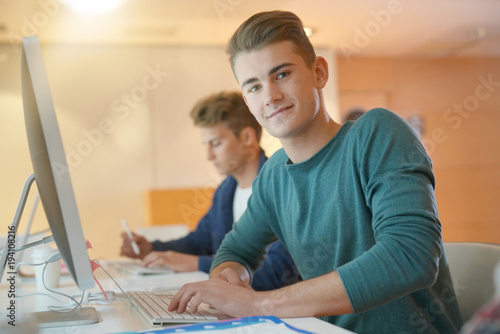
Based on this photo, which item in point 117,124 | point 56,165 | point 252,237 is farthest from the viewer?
point 117,124

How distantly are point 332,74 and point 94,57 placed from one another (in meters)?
2.23

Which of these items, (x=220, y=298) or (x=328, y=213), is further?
(x=328, y=213)

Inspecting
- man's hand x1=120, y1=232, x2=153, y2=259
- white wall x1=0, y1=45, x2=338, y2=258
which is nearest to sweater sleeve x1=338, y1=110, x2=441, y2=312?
man's hand x1=120, y1=232, x2=153, y2=259

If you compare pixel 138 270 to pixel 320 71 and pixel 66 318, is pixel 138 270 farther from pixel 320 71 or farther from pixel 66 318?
pixel 320 71

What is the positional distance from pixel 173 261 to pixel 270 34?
946 mm

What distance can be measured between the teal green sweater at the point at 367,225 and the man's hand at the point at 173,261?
43 centimetres

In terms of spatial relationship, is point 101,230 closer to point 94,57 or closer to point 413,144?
point 94,57

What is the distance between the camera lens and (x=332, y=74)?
4977 millimetres

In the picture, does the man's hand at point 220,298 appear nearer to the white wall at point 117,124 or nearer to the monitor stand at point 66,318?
the monitor stand at point 66,318

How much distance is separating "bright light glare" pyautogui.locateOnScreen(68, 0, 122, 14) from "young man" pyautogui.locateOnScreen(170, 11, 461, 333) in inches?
105

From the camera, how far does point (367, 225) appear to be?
1081mm

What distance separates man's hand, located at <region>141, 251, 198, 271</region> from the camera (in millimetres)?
Answer: 1768

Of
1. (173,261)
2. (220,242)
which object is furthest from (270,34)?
(220,242)

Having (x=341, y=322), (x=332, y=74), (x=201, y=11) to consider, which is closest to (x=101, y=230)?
(x=201, y=11)
